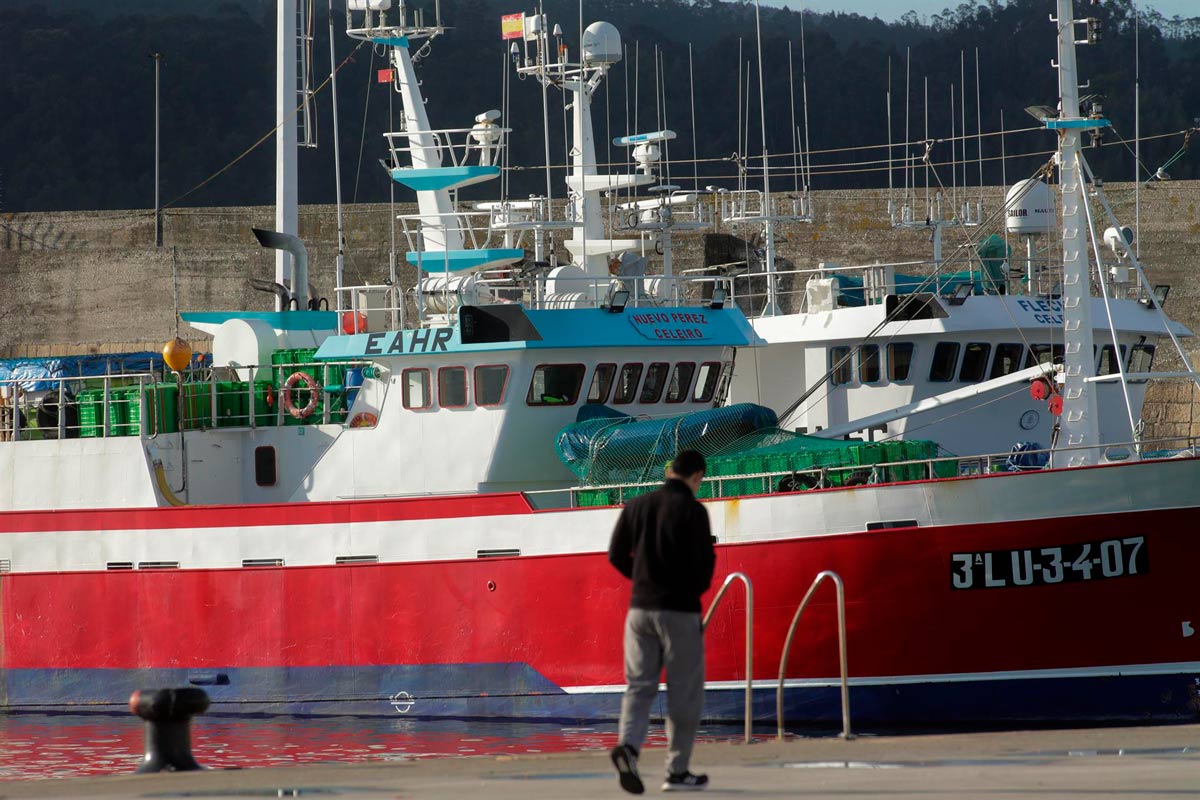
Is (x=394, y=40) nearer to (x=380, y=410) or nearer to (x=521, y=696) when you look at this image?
(x=380, y=410)

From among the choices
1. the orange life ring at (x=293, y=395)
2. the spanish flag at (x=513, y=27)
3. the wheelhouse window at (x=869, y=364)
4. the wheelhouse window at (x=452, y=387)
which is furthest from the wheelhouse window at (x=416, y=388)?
the wheelhouse window at (x=869, y=364)

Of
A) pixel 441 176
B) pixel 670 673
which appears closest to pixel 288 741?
pixel 441 176

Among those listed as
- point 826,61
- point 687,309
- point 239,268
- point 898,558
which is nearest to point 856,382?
point 687,309

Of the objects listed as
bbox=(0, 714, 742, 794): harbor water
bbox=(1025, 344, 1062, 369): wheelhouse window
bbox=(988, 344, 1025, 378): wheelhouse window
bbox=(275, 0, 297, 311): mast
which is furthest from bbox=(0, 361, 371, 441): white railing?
bbox=(1025, 344, 1062, 369): wheelhouse window

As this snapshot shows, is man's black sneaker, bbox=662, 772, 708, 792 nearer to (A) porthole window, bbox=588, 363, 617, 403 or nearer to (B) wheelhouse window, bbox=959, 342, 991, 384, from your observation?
(A) porthole window, bbox=588, 363, 617, 403

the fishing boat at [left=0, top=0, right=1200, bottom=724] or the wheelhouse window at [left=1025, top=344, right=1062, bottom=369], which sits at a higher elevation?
the wheelhouse window at [left=1025, top=344, right=1062, bottom=369]

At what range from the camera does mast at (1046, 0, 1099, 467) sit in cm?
1397

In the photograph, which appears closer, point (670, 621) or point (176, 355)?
point (670, 621)

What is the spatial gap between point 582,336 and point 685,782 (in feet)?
28.6

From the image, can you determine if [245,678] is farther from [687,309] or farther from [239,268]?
[239,268]

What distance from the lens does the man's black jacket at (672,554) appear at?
7.46m

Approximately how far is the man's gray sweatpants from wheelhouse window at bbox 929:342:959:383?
471 inches

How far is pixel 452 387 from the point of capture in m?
16.0

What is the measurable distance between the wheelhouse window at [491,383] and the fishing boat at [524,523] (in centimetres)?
3
